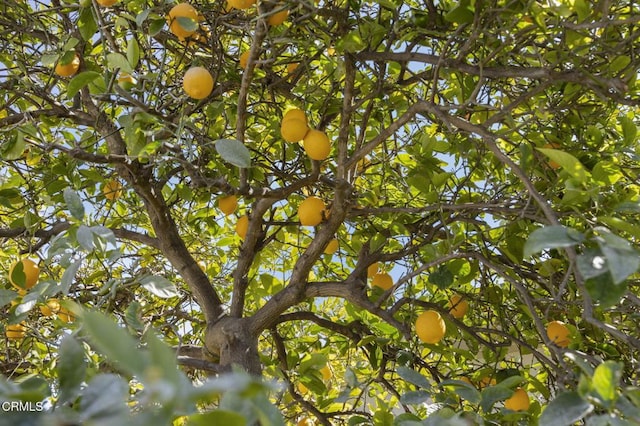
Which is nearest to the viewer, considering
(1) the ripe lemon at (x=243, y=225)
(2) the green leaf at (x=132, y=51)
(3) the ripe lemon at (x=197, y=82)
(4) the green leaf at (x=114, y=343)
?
(4) the green leaf at (x=114, y=343)

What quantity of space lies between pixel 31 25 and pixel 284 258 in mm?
1218

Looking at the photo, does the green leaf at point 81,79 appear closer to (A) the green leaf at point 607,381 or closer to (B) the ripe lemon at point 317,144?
Result: (B) the ripe lemon at point 317,144

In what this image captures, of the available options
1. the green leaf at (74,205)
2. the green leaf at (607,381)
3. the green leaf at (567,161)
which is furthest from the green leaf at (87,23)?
the green leaf at (607,381)

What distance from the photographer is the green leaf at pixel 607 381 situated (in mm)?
686

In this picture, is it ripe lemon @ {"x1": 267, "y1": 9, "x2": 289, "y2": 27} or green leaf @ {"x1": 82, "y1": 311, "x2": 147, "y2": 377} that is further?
ripe lemon @ {"x1": 267, "y1": 9, "x2": 289, "y2": 27}

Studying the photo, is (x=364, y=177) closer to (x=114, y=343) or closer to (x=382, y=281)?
(x=382, y=281)

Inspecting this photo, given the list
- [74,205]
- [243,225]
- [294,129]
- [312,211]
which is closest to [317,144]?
[294,129]

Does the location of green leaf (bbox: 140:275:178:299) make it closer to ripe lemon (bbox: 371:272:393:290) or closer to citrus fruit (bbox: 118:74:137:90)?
citrus fruit (bbox: 118:74:137:90)

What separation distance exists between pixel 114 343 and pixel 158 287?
632 mm

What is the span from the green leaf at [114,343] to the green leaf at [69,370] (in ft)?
0.83

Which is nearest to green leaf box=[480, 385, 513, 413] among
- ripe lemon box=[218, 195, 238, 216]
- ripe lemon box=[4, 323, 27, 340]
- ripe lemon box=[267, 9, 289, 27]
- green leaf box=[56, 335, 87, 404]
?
green leaf box=[56, 335, 87, 404]

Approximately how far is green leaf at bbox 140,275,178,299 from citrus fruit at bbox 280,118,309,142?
582 mm

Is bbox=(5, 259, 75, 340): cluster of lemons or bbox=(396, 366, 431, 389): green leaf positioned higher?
bbox=(5, 259, 75, 340): cluster of lemons

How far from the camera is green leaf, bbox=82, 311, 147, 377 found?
0.41 meters
